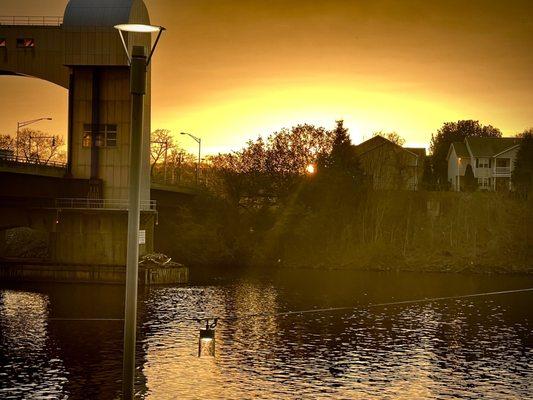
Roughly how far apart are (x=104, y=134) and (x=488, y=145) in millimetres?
99556

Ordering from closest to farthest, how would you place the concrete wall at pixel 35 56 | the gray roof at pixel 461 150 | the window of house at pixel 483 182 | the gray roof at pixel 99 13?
the gray roof at pixel 99 13
the concrete wall at pixel 35 56
the window of house at pixel 483 182
the gray roof at pixel 461 150

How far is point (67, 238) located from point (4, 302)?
1582 centimetres

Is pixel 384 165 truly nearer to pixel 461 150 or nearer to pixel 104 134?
pixel 461 150

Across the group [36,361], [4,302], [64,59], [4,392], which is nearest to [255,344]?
[36,361]

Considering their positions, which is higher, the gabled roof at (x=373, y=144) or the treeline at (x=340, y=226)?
the gabled roof at (x=373, y=144)

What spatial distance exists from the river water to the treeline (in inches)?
1225

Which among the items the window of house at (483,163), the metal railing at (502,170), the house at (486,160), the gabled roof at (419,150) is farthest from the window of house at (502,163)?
the gabled roof at (419,150)

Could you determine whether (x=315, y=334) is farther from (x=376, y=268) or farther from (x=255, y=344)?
(x=376, y=268)

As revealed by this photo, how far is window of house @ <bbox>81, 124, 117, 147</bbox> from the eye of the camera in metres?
81.4

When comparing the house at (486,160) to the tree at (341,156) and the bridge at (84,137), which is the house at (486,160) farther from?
the bridge at (84,137)

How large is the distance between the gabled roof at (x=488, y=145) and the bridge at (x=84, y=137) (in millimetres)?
92232

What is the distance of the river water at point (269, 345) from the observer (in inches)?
1425

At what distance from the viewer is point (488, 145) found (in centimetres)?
16112

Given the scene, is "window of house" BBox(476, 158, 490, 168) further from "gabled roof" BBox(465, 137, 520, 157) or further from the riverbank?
the riverbank
